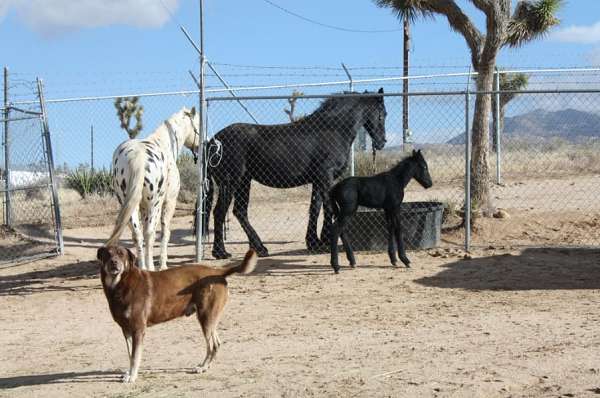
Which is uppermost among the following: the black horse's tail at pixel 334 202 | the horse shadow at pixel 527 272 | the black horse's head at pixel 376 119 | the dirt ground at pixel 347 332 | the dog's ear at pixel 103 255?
the black horse's head at pixel 376 119

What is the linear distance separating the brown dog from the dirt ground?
36 centimetres

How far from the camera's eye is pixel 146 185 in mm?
10578

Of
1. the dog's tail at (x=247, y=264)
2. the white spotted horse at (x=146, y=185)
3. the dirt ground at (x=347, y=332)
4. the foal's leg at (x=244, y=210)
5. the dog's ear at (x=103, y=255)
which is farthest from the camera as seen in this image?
the foal's leg at (x=244, y=210)

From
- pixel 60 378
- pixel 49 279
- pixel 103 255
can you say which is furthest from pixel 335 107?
pixel 60 378

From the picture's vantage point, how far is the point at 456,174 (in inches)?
813

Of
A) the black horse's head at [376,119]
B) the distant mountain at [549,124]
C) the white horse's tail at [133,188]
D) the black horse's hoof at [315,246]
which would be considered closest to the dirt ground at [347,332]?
the black horse's hoof at [315,246]

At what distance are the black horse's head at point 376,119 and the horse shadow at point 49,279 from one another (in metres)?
4.45

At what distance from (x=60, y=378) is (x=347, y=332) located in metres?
2.60

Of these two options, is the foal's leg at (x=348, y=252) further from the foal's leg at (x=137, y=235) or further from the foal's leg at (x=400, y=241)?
the foal's leg at (x=137, y=235)

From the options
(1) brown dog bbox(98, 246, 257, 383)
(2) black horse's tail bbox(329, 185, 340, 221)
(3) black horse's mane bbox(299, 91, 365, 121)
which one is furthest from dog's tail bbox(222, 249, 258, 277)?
(3) black horse's mane bbox(299, 91, 365, 121)

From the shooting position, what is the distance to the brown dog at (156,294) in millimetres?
6422

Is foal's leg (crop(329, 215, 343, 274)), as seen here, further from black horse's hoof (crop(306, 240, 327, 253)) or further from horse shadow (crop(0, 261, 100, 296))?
horse shadow (crop(0, 261, 100, 296))

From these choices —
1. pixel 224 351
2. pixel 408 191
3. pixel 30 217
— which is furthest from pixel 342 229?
pixel 30 217

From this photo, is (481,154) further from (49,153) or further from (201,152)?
(49,153)
